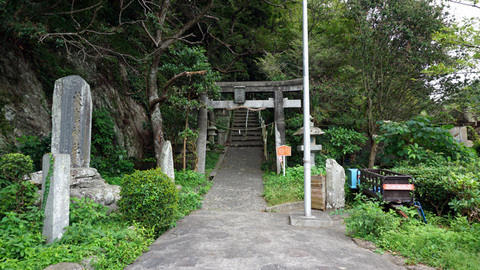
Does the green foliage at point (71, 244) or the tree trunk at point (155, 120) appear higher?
the tree trunk at point (155, 120)

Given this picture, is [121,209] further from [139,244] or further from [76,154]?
[76,154]

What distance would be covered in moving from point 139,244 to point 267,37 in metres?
13.2

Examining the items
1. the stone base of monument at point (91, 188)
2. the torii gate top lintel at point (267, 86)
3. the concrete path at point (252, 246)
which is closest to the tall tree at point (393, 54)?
the torii gate top lintel at point (267, 86)

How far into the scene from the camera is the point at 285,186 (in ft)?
29.0

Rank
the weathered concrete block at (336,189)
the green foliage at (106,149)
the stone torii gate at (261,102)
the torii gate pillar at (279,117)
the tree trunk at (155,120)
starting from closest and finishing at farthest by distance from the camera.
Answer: the weathered concrete block at (336,189) → the green foliage at (106,149) → the tree trunk at (155,120) → the stone torii gate at (261,102) → the torii gate pillar at (279,117)

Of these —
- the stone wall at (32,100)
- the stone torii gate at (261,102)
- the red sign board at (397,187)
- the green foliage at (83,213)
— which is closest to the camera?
the green foliage at (83,213)

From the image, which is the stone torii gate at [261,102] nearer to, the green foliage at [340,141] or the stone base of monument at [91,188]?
the green foliage at [340,141]

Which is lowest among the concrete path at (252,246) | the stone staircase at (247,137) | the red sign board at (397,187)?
the concrete path at (252,246)

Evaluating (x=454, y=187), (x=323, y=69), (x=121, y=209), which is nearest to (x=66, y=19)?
(x=121, y=209)

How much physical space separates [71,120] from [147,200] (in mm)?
3190

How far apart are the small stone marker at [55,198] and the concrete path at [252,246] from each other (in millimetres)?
1228

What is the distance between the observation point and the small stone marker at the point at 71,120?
605cm

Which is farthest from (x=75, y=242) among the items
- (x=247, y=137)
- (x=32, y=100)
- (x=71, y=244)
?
(x=247, y=137)

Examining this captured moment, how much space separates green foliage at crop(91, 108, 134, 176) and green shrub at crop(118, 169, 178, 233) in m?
4.35
